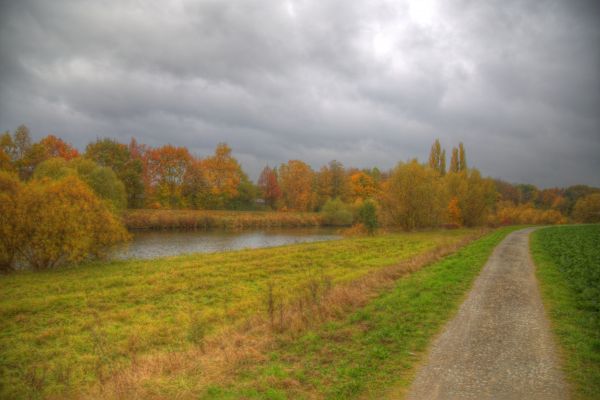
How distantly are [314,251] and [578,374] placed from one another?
2214cm

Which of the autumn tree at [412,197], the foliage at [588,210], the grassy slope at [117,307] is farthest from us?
the foliage at [588,210]

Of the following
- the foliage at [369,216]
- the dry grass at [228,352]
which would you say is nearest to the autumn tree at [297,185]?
the foliage at [369,216]

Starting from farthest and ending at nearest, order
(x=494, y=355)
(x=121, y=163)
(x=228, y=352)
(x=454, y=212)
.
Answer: (x=121, y=163) → (x=454, y=212) → (x=228, y=352) → (x=494, y=355)

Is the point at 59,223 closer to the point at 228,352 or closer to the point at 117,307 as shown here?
the point at 117,307

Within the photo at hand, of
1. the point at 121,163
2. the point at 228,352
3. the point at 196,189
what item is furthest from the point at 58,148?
the point at 228,352

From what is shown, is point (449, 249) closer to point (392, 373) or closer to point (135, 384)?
point (392, 373)

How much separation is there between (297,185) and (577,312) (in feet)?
241

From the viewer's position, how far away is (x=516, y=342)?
8.09m

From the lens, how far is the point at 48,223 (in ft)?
63.2

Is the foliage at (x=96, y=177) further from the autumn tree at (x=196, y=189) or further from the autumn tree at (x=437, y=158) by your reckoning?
the autumn tree at (x=437, y=158)

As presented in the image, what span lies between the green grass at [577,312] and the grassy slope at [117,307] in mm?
9161

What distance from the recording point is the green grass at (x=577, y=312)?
21.0ft

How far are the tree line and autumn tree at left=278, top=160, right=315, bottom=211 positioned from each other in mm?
244

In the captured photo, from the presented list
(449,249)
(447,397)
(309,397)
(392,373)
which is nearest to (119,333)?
(309,397)
